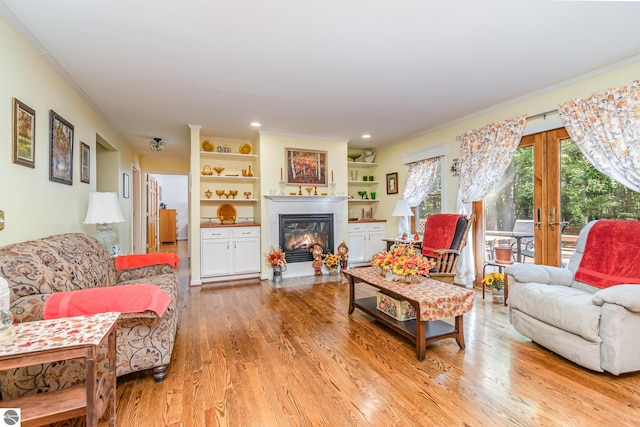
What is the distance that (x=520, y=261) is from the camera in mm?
3559

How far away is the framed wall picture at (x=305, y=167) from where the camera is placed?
496 centimetres

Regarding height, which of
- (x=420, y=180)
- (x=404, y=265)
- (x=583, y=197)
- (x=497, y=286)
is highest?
(x=420, y=180)

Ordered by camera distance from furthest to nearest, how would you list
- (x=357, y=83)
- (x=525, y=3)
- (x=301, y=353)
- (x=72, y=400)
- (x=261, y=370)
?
(x=357, y=83), (x=301, y=353), (x=261, y=370), (x=525, y=3), (x=72, y=400)

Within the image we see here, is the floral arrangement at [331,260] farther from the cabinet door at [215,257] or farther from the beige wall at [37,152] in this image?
the beige wall at [37,152]

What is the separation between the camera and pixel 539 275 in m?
2.48

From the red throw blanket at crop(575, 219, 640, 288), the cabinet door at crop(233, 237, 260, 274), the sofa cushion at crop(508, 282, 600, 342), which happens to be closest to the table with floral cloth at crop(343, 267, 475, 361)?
the sofa cushion at crop(508, 282, 600, 342)

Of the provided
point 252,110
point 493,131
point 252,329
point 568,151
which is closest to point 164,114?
point 252,110

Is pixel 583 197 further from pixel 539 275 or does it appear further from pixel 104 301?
pixel 104 301

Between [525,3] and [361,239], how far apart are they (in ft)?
13.5

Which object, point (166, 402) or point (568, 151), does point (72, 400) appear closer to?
point (166, 402)

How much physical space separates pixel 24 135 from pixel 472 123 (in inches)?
183

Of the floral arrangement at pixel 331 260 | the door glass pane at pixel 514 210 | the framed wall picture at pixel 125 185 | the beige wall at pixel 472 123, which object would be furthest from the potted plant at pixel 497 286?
the framed wall picture at pixel 125 185

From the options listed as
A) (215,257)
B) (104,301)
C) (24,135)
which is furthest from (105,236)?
(104,301)

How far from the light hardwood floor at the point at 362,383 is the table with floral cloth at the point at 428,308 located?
0.43ft
